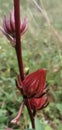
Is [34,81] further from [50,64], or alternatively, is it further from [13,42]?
[50,64]

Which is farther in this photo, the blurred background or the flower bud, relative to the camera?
the blurred background

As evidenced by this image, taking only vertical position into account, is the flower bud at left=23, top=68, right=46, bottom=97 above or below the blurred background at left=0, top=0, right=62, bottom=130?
above

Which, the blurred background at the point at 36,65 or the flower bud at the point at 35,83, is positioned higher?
the flower bud at the point at 35,83

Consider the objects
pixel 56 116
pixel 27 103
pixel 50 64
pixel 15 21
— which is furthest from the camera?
pixel 50 64

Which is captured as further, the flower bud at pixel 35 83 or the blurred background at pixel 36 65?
the blurred background at pixel 36 65

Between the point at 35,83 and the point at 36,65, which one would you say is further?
the point at 36,65

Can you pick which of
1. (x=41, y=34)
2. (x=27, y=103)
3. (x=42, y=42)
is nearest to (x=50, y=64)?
(x=42, y=42)

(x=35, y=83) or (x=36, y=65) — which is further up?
(x=35, y=83)

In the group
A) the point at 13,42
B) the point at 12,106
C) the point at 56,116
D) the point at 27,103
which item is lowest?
the point at 56,116
